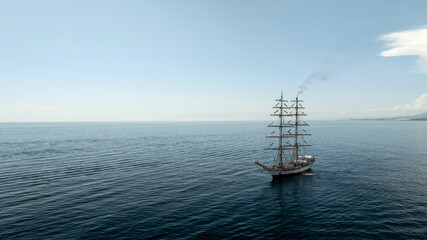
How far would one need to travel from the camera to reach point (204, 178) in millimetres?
54688

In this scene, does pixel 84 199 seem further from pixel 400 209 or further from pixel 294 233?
pixel 400 209

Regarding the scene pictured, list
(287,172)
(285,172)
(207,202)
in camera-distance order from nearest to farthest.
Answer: (207,202) → (285,172) → (287,172)

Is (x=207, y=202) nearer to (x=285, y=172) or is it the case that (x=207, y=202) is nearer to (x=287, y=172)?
(x=285, y=172)

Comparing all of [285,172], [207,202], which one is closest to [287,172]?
[285,172]

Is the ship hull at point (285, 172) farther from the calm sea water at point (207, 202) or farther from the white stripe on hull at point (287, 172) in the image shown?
the calm sea water at point (207, 202)

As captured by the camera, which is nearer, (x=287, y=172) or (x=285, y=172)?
(x=285, y=172)

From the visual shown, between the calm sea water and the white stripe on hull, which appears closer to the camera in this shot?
the calm sea water

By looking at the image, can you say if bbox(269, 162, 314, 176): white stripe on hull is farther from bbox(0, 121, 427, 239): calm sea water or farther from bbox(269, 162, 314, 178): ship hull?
Result: bbox(0, 121, 427, 239): calm sea water

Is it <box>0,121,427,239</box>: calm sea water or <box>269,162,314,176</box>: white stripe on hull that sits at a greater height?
<box>269,162,314,176</box>: white stripe on hull

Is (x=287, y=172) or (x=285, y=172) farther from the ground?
(x=285, y=172)

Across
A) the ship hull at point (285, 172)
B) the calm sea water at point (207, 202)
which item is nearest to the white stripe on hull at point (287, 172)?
the ship hull at point (285, 172)

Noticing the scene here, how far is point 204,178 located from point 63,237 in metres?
31.8

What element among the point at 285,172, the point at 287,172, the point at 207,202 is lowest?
the point at 207,202

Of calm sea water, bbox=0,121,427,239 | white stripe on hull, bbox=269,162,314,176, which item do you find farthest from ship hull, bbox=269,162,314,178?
calm sea water, bbox=0,121,427,239
